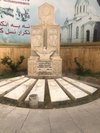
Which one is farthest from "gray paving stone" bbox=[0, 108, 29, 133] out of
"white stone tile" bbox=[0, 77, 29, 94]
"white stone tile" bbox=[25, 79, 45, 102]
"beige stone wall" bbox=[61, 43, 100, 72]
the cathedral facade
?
the cathedral facade

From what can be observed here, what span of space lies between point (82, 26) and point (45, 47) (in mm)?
4458

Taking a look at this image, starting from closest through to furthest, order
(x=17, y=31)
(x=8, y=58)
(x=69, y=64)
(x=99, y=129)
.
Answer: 1. (x=99, y=129)
2. (x=8, y=58)
3. (x=69, y=64)
4. (x=17, y=31)

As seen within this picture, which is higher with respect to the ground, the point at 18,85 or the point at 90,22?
the point at 90,22

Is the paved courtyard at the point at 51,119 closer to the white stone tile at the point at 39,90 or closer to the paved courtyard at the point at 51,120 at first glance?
the paved courtyard at the point at 51,120

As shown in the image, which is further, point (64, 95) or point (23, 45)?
point (23, 45)

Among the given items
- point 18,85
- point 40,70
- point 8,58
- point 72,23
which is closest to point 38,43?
point 40,70

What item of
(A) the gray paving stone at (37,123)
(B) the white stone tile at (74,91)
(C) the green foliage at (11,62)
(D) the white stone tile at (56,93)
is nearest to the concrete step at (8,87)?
(D) the white stone tile at (56,93)

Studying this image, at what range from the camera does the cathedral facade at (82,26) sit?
1264cm

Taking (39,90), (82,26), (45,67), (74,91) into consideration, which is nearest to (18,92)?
(39,90)

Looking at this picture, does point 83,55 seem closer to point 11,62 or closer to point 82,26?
point 82,26

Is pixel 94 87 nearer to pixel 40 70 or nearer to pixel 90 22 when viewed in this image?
pixel 40 70

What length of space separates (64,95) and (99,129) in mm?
2109

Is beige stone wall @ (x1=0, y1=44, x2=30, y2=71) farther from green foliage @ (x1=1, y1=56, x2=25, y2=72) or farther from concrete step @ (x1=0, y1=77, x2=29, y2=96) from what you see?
concrete step @ (x1=0, y1=77, x2=29, y2=96)

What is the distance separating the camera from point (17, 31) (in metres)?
12.1
